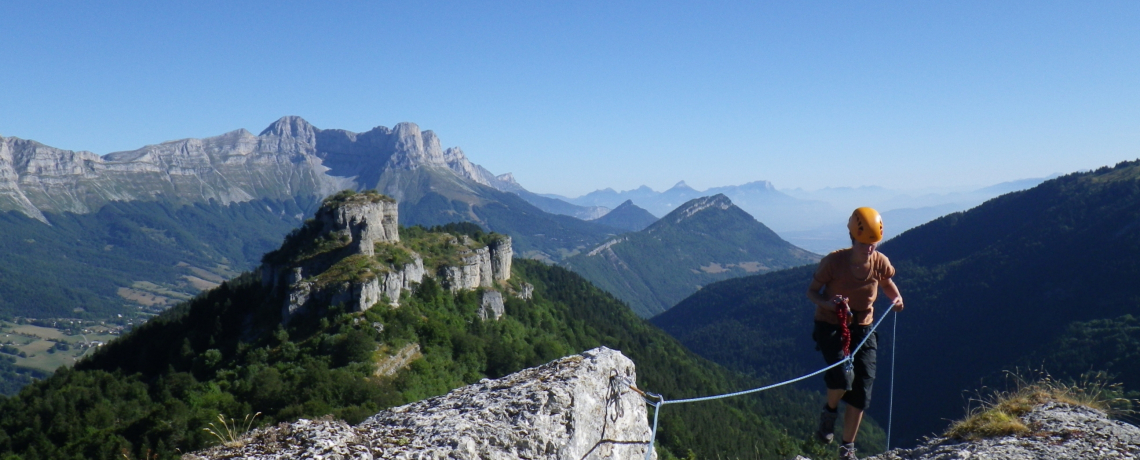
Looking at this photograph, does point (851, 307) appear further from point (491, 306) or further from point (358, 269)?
point (491, 306)

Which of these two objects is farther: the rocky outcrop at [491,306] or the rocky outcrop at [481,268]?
the rocky outcrop at [491,306]

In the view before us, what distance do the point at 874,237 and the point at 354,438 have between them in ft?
24.8

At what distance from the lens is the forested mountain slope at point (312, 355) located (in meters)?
34.2

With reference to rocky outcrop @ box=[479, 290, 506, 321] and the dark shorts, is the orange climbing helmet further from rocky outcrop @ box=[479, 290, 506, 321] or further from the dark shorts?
rocky outcrop @ box=[479, 290, 506, 321]

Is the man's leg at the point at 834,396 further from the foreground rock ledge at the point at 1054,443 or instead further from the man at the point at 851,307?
the foreground rock ledge at the point at 1054,443

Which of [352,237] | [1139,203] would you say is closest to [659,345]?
[352,237]

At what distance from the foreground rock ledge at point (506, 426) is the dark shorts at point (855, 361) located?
123 inches

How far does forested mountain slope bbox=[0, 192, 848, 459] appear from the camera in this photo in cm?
3416

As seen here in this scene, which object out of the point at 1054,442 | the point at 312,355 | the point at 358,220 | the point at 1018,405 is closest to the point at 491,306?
the point at 358,220

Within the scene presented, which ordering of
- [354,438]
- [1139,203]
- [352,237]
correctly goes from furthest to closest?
[1139,203]
[352,237]
[354,438]

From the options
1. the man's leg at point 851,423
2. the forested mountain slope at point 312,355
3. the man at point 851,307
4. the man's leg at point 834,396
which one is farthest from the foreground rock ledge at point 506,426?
the forested mountain slope at point 312,355

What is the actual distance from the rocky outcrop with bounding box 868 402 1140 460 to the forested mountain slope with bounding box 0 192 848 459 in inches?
573

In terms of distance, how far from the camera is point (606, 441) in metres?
7.96

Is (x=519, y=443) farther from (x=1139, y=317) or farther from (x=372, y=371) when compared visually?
(x=1139, y=317)
